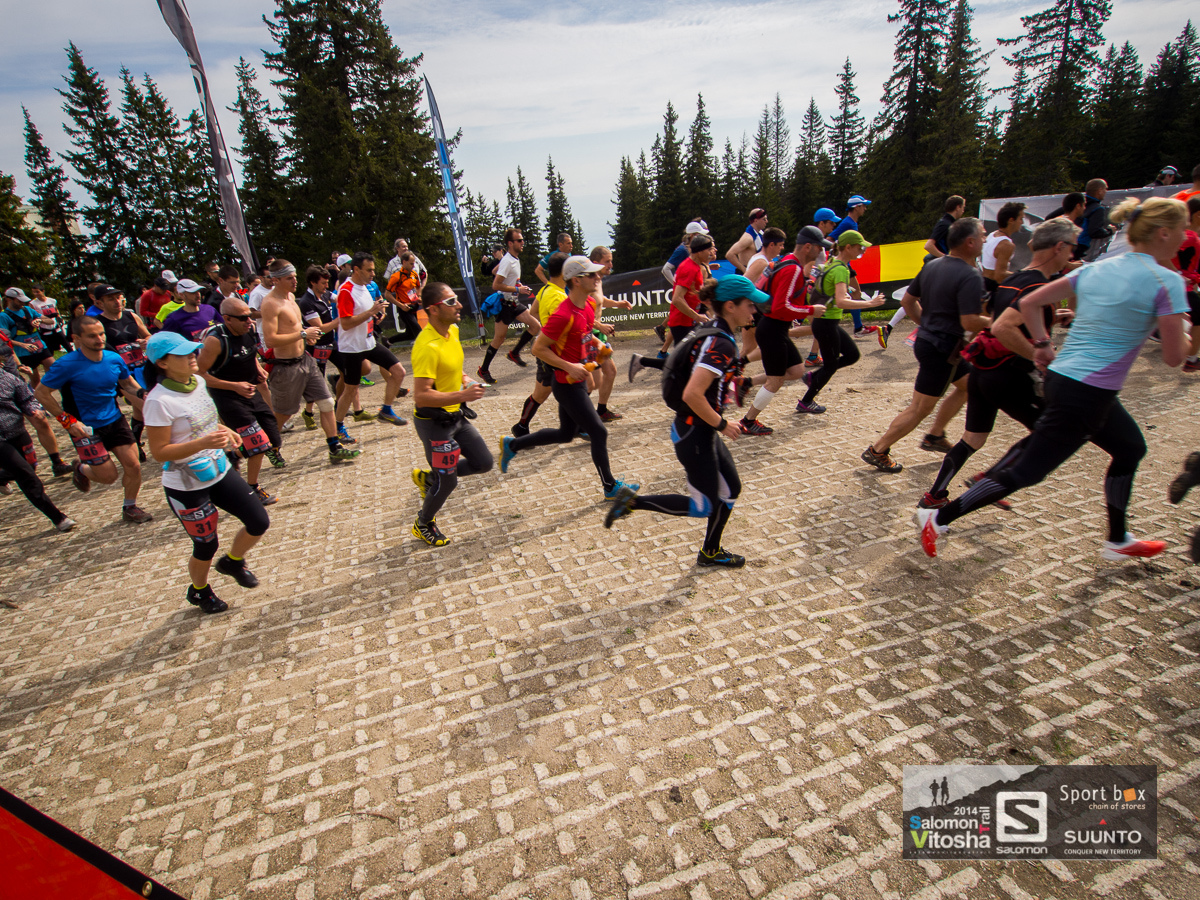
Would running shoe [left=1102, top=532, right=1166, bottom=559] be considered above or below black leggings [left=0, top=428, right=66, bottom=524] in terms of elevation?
below

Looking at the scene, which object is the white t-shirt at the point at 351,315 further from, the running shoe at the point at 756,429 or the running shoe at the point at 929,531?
the running shoe at the point at 929,531

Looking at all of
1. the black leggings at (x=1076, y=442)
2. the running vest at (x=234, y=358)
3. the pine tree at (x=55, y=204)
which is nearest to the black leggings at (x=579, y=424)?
the black leggings at (x=1076, y=442)

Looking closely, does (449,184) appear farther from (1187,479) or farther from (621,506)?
(1187,479)

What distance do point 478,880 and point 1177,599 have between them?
4267 mm

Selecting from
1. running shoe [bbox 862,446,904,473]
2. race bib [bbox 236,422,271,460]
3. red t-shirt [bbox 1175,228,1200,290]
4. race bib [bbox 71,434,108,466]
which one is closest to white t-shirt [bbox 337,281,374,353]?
race bib [bbox 236,422,271,460]

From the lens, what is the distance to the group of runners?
3.49 meters

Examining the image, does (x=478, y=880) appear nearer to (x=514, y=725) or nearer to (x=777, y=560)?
(x=514, y=725)

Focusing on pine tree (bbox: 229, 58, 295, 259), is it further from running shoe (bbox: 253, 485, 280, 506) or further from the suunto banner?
running shoe (bbox: 253, 485, 280, 506)

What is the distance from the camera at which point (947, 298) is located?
16.2 feet

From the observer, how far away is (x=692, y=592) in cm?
400

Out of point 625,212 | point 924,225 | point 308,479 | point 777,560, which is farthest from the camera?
point 625,212

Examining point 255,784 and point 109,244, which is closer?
point 255,784

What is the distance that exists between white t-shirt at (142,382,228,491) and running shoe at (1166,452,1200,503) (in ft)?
21.6

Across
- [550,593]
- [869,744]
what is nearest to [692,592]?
[550,593]
